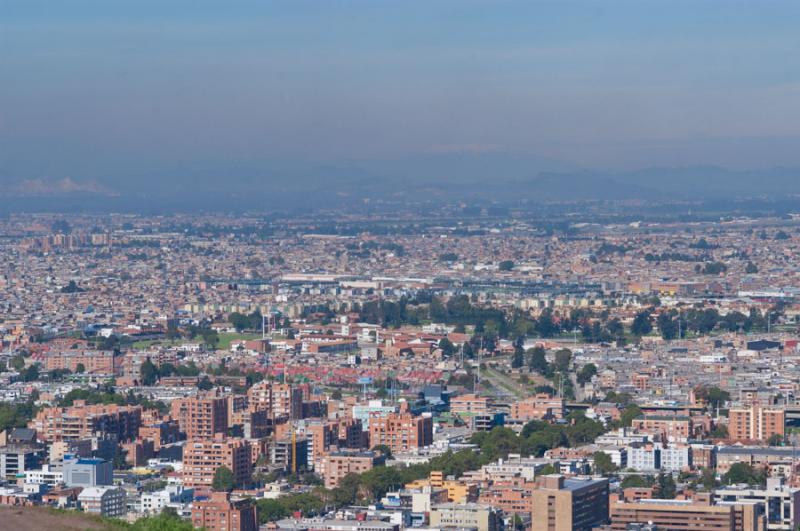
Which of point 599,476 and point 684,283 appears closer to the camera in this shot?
point 599,476

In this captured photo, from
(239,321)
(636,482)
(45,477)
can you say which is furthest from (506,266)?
(636,482)

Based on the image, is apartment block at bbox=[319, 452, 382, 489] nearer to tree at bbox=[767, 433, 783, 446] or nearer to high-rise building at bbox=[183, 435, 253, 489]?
high-rise building at bbox=[183, 435, 253, 489]

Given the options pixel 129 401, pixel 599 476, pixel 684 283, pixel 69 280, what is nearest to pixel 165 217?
pixel 69 280

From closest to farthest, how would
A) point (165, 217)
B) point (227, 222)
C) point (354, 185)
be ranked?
point (227, 222) → point (165, 217) → point (354, 185)

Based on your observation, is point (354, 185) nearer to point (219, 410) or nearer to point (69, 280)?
point (69, 280)

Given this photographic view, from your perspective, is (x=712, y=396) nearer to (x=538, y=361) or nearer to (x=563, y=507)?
(x=538, y=361)

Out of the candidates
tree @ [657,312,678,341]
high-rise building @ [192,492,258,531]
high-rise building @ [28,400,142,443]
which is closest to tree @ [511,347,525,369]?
tree @ [657,312,678,341]
